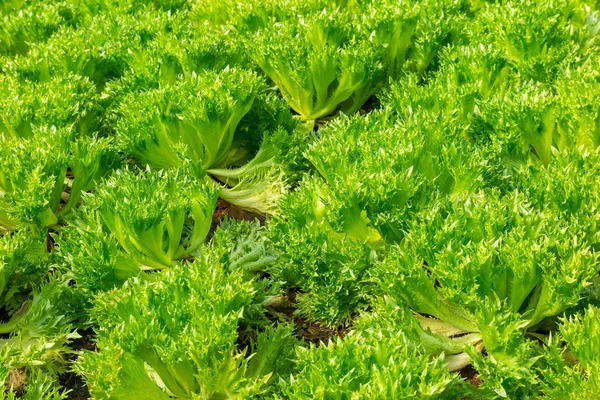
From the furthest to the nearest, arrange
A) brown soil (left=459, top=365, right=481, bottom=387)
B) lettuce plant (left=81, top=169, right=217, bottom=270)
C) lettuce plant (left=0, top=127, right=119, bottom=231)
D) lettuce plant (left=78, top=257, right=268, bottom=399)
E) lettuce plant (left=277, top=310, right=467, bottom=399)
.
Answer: lettuce plant (left=0, top=127, right=119, bottom=231)
lettuce plant (left=81, top=169, right=217, bottom=270)
brown soil (left=459, top=365, right=481, bottom=387)
lettuce plant (left=78, top=257, right=268, bottom=399)
lettuce plant (left=277, top=310, right=467, bottom=399)

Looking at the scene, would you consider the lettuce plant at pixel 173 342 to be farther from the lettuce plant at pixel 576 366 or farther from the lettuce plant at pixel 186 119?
the lettuce plant at pixel 186 119

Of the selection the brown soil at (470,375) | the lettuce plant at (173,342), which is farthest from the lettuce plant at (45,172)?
the brown soil at (470,375)

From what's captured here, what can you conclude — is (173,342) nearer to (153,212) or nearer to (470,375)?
(153,212)

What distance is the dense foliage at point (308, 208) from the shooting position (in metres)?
2.95

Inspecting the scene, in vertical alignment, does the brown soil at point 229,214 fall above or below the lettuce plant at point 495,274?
below

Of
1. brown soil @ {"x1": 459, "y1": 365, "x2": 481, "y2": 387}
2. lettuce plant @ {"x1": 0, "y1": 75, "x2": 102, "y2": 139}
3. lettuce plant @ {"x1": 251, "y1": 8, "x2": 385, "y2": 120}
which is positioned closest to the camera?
brown soil @ {"x1": 459, "y1": 365, "x2": 481, "y2": 387}

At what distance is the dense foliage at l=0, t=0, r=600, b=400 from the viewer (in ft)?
9.69

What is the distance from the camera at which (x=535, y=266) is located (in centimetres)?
305

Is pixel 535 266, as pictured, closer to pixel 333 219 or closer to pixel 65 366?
→ pixel 333 219

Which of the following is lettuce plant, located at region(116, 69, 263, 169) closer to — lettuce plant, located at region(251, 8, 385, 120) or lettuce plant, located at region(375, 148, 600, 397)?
lettuce plant, located at region(251, 8, 385, 120)

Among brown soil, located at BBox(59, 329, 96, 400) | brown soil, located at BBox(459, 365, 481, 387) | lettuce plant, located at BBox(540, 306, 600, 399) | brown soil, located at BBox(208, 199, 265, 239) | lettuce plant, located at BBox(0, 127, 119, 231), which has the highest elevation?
lettuce plant, located at BBox(540, 306, 600, 399)

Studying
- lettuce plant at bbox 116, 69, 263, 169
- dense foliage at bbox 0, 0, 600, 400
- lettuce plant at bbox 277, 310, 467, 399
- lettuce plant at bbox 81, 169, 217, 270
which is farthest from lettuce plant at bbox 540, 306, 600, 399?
lettuce plant at bbox 116, 69, 263, 169

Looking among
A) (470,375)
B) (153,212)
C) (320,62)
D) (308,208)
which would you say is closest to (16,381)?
(153,212)

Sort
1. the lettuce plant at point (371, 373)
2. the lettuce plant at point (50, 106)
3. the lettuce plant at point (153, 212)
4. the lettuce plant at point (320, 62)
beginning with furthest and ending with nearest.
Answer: the lettuce plant at point (320, 62), the lettuce plant at point (50, 106), the lettuce plant at point (153, 212), the lettuce plant at point (371, 373)
